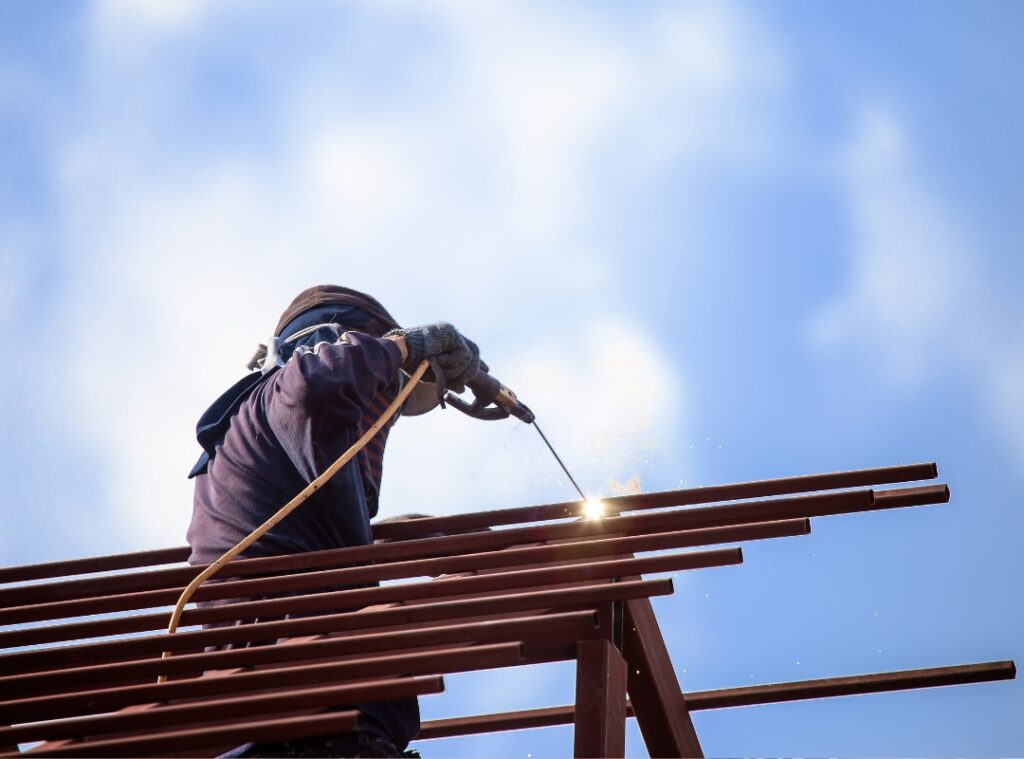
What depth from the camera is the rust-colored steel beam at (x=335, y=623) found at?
262cm

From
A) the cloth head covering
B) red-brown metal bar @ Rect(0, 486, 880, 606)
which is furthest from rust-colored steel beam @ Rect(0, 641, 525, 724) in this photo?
the cloth head covering

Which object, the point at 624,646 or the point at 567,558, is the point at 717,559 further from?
the point at 624,646

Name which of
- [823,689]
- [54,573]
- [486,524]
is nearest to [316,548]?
[486,524]

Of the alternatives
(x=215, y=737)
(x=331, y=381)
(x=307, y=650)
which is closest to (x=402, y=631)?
(x=307, y=650)

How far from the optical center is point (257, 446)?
13.0 ft

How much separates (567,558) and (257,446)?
4.34 feet

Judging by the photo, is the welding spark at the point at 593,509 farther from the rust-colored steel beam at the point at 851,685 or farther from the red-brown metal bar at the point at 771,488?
the rust-colored steel beam at the point at 851,685

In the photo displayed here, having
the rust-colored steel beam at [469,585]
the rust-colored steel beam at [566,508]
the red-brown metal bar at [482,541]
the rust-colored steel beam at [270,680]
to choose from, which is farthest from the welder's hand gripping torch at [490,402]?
the rust-colored steel beam at [270,680]

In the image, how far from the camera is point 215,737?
2277mm

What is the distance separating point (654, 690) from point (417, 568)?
2.46 ft

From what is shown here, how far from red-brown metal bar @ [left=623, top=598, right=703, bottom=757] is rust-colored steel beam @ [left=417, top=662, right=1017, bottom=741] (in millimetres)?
117

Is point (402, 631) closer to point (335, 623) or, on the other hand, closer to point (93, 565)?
point (335, 623)

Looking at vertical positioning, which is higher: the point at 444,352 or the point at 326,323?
the point at 326,323

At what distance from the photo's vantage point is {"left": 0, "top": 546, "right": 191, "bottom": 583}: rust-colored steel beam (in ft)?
12.8
